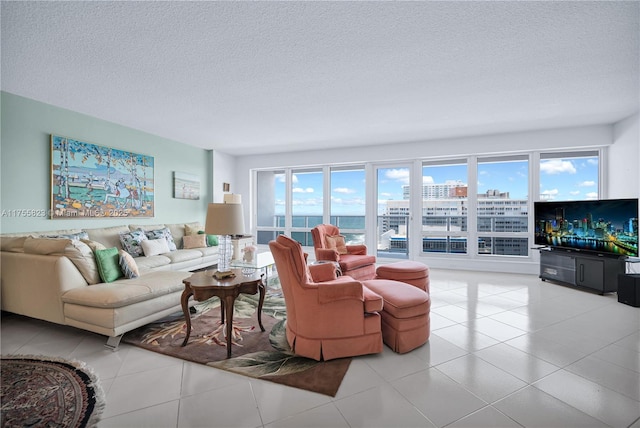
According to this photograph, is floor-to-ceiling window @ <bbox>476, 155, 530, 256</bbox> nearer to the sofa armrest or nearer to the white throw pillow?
the white throw pillow

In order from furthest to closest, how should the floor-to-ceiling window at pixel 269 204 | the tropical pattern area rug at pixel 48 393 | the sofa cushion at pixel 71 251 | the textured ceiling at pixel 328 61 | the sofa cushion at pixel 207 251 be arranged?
1. the floor-to-ceiling window at pixel 269 204
2. the sofa cushion at pixel 207 251
3. the sofa cushion at pixel 71 251
4. the textured ceiling at pixel 328 61
5. the tropical pattern area rug at pixel 48 393

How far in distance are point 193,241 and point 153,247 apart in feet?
2.98

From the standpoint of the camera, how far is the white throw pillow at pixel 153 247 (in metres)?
4.55

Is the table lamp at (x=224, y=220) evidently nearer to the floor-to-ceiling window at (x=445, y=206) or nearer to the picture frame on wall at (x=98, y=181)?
the picture frame on wall at (x=98, y=181)

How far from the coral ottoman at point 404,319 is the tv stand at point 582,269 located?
332cm

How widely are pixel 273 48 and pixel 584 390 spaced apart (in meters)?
3.41

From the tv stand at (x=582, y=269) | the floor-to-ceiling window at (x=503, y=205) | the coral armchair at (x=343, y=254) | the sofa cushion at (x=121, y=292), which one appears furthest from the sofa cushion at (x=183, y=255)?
the tv stand at (x=582, y=269)

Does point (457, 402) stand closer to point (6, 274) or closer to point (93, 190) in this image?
point (6, 274)

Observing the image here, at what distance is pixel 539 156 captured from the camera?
17.5 feet

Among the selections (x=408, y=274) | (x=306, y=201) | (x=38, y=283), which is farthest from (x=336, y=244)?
(x=38, y=283)

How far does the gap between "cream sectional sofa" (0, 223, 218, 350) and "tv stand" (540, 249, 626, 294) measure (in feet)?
17.7

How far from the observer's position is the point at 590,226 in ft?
14.0

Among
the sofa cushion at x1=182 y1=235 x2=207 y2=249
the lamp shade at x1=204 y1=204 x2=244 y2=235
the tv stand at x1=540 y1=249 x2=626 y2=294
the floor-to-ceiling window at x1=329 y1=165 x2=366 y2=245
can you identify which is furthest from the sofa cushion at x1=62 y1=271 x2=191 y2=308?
the tv stand at x1=540 y1=249 x2=626 y2=294

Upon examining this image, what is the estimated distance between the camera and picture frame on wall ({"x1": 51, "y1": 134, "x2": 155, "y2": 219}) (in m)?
4.01
